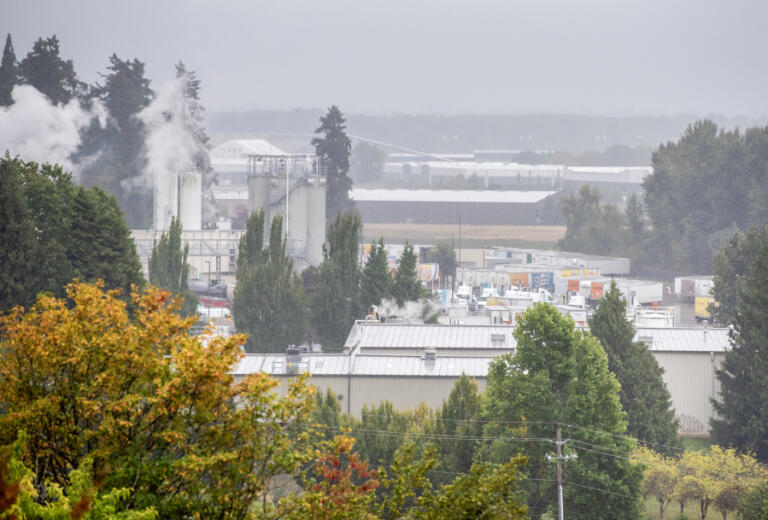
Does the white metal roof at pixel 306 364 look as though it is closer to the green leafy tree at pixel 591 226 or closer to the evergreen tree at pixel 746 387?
the evergreen tree at pixel 746 387

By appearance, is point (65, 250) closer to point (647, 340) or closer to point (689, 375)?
point (647, 340)

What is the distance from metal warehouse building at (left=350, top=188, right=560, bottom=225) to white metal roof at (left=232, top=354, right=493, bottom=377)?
89893mm

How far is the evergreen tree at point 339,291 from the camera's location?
52.5m

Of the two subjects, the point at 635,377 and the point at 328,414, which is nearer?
the point at 328,414

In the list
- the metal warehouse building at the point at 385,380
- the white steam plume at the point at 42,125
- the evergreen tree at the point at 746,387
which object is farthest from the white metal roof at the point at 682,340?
the white steam plume at the point at 42,125

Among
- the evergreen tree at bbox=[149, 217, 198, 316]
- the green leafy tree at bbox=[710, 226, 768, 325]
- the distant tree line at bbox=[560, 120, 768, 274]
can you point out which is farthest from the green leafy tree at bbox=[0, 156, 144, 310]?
the distant tree line at bbox=[560, 120, 768, 274]

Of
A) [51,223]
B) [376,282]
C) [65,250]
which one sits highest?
[51,223]

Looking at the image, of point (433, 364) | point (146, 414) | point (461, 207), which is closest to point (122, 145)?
point (461, 207)

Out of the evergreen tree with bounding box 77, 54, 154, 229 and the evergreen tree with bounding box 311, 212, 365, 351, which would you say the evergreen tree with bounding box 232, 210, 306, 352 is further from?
the evergreen tree with bounding box 77, 54, 154, 229

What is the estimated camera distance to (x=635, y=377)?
109ft

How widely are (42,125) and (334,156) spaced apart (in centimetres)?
2126

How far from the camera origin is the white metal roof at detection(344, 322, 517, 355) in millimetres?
37062

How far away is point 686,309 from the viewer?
70.9 m

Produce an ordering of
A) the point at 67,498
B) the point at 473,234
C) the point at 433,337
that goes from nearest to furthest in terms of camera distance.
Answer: the point at 67,498
the point at 433,337
the point at 473,234
